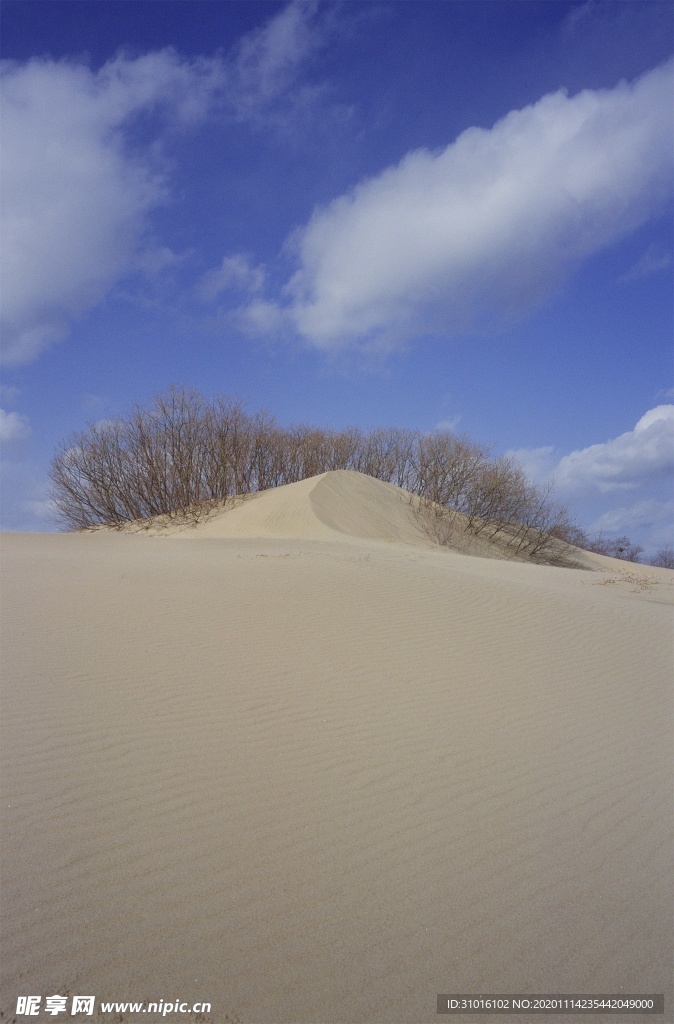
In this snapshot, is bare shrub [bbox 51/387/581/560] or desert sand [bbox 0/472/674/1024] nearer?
desert sand [bbox 0/472/674/1024]

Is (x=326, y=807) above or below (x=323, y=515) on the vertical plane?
below

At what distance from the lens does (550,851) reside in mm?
3922

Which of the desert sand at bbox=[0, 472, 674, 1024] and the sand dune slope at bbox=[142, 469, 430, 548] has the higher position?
the sand dune slope at bbox=[142, 469, 430, 548]

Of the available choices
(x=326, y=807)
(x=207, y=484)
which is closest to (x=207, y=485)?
(x=207, y=484)

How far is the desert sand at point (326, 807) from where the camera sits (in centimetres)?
297

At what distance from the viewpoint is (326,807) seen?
4145 millimetres

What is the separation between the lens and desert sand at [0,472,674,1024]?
9.73 ft

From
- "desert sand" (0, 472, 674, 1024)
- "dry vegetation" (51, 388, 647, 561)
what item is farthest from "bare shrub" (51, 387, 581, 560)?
"desert sand" (0, 472, 674, 1024)

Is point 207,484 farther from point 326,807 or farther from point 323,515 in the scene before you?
point 326,807

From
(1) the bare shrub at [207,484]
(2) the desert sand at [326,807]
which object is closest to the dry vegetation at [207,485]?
(1) the bare shrub at [207,484]

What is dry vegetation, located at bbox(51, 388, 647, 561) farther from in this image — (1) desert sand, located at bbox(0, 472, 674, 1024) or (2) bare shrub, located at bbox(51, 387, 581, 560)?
(1) desert sand, located at bbox(0, 472, 674, 1024)

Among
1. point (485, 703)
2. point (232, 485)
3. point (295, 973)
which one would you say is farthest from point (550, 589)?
point (232, 485)

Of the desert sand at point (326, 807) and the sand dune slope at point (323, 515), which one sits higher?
the sand dune slope at point (323, 515)

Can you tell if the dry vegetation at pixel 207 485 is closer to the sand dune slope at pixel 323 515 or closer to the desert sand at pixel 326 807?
the sand dune slope at pixel 323 515
